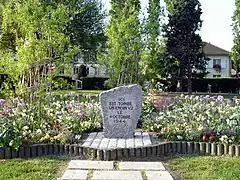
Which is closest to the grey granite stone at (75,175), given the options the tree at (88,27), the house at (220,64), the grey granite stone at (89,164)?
the grey granite stone at (89,164)

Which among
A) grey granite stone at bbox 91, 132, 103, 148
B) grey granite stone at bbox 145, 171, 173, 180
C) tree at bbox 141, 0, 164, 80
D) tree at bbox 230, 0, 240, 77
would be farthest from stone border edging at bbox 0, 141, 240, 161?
tree at bbox 230, 0, 240, 77

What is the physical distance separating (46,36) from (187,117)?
13.4 feet

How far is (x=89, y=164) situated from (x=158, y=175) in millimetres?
1143

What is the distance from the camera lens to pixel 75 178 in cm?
553

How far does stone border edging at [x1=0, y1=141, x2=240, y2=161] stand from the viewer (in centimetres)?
686

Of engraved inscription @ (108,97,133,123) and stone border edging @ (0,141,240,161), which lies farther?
engraved inscription @ (108,97,133,123)

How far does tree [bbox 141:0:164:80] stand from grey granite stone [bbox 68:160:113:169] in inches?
511

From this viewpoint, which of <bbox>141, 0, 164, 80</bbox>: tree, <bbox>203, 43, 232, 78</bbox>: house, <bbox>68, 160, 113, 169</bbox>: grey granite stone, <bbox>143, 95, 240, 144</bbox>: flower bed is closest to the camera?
<bbox>68, 160, 113, 169</bbox>: grey granite stone

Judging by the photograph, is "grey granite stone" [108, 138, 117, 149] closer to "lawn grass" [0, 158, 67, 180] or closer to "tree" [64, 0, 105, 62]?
"lawn grass" [0, 158, 67, 180]

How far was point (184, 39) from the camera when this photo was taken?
2770 centimetres

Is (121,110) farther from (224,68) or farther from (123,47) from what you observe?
(224,68)

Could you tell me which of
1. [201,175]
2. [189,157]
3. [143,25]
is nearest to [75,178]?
[201,175]

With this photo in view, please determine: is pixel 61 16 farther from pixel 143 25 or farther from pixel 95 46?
pixel 95 46

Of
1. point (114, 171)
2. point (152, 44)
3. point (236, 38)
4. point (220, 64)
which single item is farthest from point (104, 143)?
point (220, 64)
